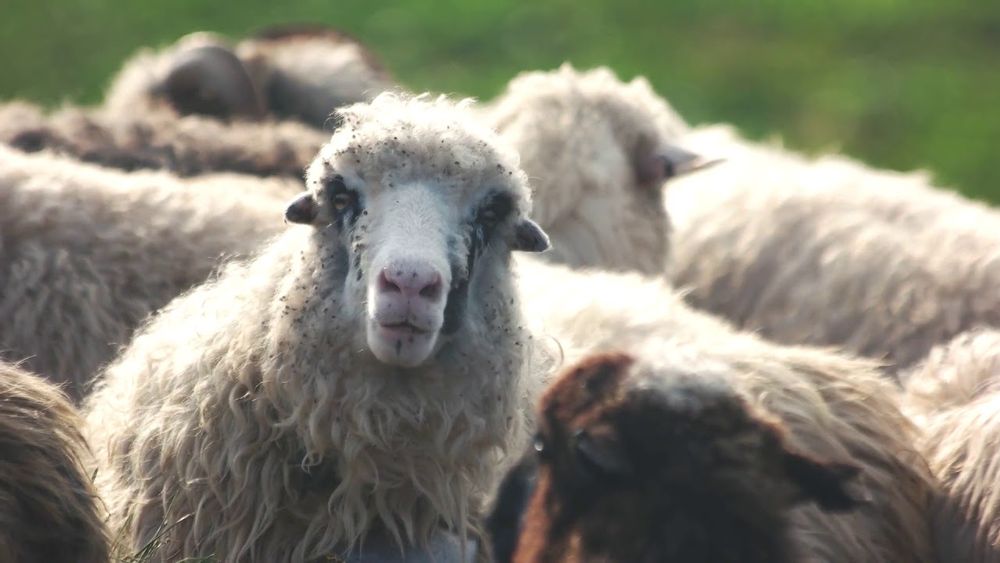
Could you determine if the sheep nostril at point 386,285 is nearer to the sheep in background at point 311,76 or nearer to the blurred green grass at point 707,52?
the sheep in background at point 311,76

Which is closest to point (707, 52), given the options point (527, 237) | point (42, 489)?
point (527, 237)

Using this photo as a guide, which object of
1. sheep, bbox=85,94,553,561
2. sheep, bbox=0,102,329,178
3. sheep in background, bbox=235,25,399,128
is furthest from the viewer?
sheep in background, bbox=235,25,399,128

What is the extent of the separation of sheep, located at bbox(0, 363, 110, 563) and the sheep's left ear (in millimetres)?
1210

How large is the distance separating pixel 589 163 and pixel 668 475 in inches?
130

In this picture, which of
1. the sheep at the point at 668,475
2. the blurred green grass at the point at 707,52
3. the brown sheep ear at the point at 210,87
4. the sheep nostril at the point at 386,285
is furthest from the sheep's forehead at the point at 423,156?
the blurred green grass at the point at 707,52

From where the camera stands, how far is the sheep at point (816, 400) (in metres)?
4.55

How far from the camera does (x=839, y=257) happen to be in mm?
7086

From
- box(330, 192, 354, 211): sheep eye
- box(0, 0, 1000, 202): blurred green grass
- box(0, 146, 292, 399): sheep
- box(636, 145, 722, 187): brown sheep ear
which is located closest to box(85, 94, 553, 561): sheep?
box(330, 192, 354, 211): sheep eye

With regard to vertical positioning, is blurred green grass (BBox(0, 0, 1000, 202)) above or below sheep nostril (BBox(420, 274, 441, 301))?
below

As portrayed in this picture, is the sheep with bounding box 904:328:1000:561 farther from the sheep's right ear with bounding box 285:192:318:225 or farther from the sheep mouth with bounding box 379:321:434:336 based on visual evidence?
the sheep's right ear with bounding box 285:192:318:225

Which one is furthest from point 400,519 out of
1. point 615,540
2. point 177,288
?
point 177,288

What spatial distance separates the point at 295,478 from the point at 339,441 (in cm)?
19

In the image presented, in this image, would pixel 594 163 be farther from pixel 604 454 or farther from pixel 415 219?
pixel 604 454

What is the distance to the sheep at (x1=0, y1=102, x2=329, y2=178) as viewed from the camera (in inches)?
274
